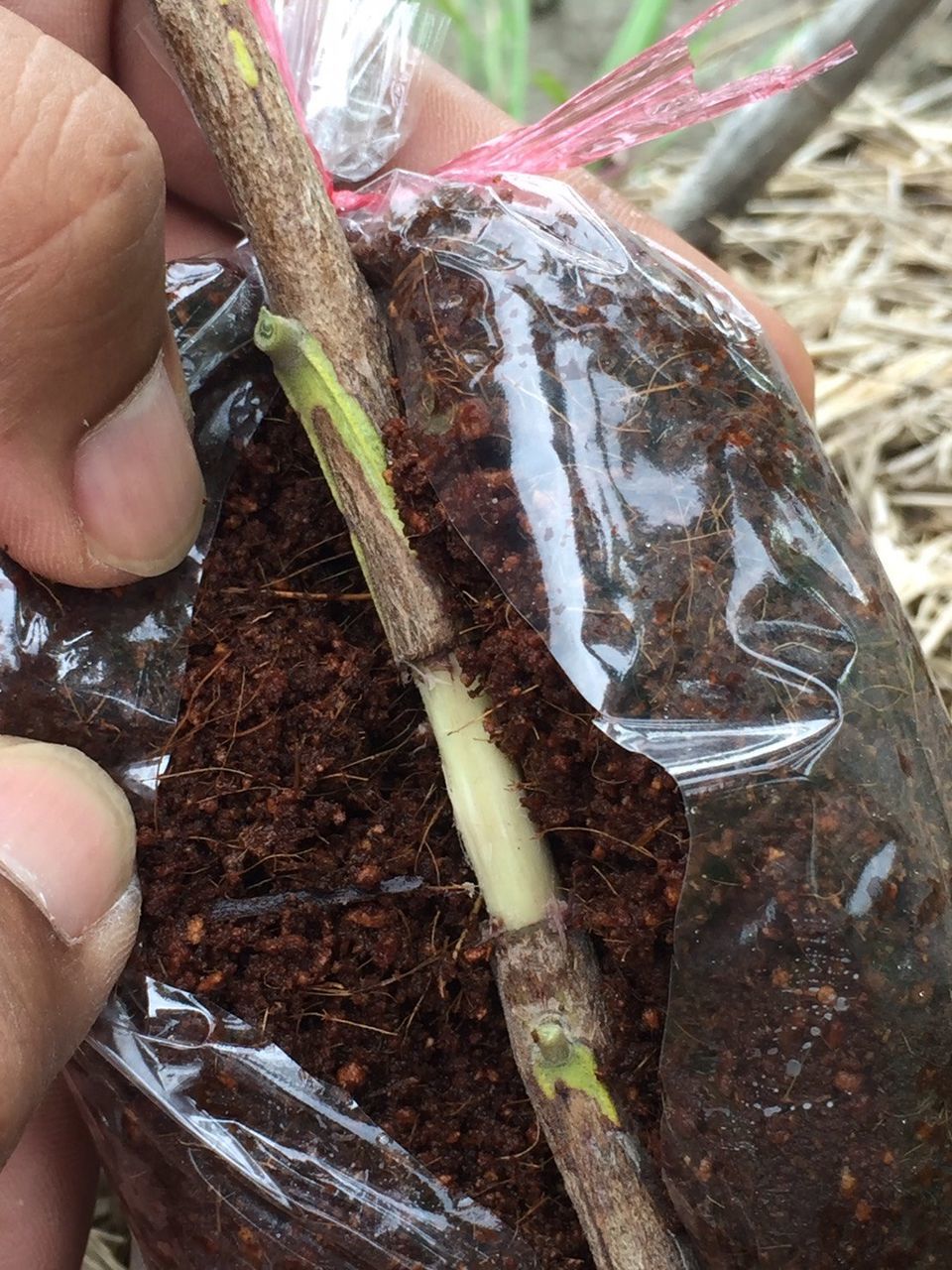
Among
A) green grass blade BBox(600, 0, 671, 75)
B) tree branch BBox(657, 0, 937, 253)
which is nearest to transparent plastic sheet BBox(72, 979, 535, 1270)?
tree branch BBox(657, 0, 937, 253)

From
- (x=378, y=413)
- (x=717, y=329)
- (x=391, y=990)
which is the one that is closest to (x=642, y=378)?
(x=717, y=329)

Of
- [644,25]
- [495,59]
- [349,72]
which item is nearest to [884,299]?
[644,25]

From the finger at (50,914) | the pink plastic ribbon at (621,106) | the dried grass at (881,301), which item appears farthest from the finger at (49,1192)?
the pink plastic ribbon at (621,106)

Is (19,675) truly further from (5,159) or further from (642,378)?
(642,378)

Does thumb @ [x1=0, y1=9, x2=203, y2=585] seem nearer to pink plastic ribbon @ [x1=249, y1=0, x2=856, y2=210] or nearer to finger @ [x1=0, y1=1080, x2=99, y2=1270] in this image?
pink plastic ribbon @ [x1=249, y1=0, x2=856, y2=210]

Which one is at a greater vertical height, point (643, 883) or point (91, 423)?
point (91, 423)

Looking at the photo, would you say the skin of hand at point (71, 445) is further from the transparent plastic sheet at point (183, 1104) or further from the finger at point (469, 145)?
the finger at point (469, 145)

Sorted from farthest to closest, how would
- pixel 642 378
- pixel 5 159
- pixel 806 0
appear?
1. pixel 806 0
2. pixel 642 378
3. pixel 5 159
